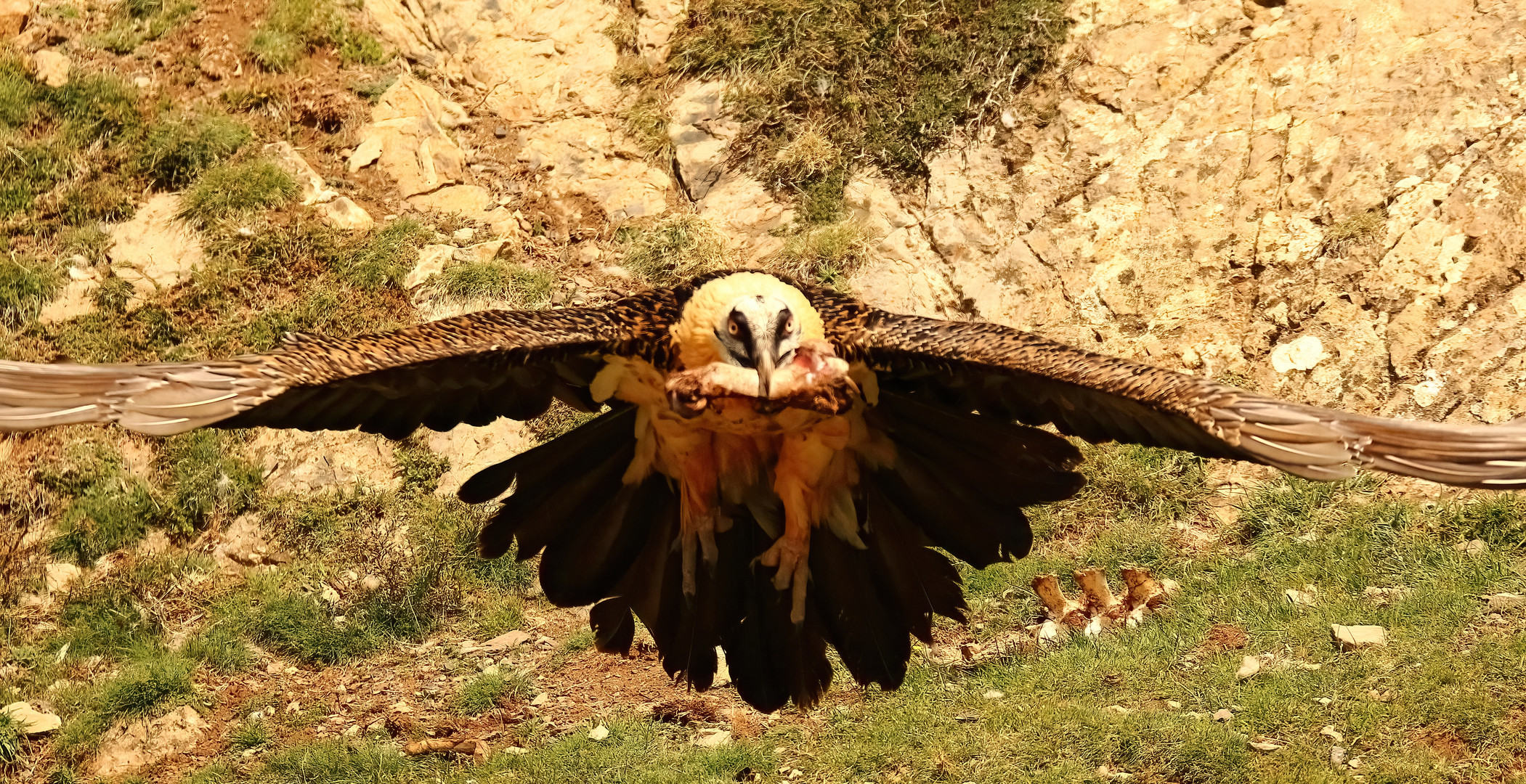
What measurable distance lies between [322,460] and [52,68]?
13.2 feet

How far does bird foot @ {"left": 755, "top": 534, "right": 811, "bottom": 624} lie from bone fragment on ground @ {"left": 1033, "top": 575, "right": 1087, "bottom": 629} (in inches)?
75.1

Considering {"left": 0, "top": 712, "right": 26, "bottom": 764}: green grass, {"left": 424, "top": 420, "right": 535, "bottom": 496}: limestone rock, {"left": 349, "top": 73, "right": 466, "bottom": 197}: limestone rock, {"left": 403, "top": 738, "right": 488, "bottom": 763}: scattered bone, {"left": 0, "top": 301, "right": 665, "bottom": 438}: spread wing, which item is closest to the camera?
{"left": 0, "top": 301, "right": 665, "bottom": 438}: spread wing

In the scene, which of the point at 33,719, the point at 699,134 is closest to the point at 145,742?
the point at 33,719

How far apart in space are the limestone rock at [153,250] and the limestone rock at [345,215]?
820 millimetres

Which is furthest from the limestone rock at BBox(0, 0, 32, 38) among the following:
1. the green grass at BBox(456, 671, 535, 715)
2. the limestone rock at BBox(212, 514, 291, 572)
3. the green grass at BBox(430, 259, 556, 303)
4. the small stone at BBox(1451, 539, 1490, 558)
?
the small stone at BBox(1451, 539, 1490, 558)

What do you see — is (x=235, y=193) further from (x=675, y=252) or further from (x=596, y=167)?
(x=675, y=252)

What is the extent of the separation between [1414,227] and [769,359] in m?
5.06

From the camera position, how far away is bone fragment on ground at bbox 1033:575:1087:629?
23.9ft

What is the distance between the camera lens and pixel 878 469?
19.2ft

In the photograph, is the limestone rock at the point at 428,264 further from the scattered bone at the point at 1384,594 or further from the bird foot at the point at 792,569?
the scattered bone at the point at 1384,594

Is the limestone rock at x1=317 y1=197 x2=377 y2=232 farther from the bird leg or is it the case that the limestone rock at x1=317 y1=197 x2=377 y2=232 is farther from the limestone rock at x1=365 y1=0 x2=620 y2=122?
the bird leg

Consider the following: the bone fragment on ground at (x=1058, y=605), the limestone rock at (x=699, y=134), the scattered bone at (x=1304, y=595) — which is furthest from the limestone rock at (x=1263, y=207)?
the bone fragment on ground at (x=1058, y=605)

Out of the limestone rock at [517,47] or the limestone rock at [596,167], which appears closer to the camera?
the limestone rock at [596,167]

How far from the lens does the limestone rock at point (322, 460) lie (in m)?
8.82
